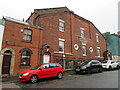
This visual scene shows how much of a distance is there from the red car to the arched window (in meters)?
3.65

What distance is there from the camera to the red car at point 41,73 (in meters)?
7.21

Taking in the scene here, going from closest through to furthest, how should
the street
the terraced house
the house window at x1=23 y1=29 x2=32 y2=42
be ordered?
the street
the terraced house
the house window at x1=23 y1=29 x2=32 y2=42

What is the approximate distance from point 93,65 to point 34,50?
8071 mm

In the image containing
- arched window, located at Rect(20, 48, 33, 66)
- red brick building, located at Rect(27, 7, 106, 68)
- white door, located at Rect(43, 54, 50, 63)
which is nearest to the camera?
arched window, located at Rect(20, 48, 33, 66)

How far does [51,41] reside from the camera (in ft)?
47.0

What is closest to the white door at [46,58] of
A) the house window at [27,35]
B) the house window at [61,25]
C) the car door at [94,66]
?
the house window at [27,35]

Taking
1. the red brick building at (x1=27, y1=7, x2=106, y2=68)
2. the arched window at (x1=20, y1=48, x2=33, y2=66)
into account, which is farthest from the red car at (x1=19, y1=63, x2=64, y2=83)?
the red brick building at (x1=27, y1=7, x2=106, y2=68)

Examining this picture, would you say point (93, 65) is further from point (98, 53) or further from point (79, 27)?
point (98, 53)

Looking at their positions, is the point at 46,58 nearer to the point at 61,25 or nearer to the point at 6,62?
the point at 6,62

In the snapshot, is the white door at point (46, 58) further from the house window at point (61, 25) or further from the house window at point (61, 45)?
the house window at point (61, 25)

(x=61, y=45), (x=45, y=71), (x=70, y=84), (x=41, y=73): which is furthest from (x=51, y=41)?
(x=70, y=84)

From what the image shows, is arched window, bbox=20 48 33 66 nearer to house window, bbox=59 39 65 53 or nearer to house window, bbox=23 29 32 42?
house window, bbox=23 29 32 42

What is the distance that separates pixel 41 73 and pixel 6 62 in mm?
4972

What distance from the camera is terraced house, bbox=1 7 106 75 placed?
10.7 meters
